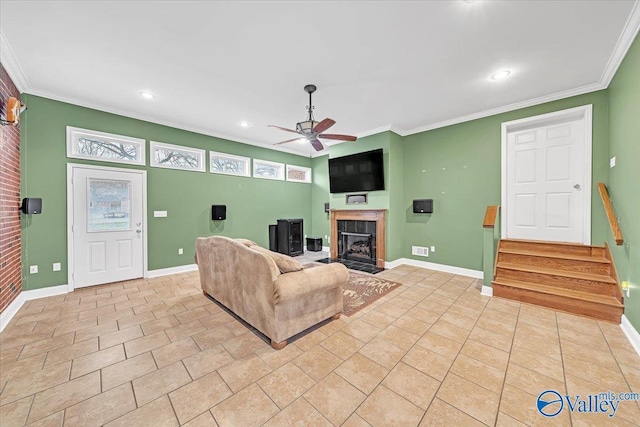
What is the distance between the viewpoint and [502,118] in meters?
3.97

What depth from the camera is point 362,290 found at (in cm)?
355

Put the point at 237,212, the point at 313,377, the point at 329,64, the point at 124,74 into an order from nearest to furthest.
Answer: the point at 313,377 < the point at 329,64 < the point at 124,74 < the point at 237,212

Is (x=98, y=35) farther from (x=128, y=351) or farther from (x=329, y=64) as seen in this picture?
(x=128, y=351)

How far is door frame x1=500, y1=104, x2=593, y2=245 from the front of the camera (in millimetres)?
3281

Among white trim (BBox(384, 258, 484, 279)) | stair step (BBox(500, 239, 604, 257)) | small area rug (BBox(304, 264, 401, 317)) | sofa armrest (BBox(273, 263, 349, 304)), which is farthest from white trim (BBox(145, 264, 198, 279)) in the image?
stair step (BBox(500, 239, 604, 257))

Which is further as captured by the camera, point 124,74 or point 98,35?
point 124,74

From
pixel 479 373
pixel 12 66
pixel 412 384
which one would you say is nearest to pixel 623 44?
pixel 479 373

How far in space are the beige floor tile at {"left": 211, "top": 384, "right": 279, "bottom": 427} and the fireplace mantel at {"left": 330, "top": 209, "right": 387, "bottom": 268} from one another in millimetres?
3644

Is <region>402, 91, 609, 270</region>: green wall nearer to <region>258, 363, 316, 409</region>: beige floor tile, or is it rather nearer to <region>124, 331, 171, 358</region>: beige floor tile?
<region>258, 363, 316, 409</region>: beige floor tile

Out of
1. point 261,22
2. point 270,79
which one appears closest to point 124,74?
point 270,79

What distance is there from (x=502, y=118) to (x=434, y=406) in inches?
173

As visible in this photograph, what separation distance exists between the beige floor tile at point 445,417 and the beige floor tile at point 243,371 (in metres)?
1.12

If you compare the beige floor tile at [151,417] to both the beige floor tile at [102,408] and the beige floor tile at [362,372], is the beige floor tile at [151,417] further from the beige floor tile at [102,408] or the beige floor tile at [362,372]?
the beige floor tile at [362,372]
